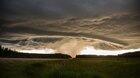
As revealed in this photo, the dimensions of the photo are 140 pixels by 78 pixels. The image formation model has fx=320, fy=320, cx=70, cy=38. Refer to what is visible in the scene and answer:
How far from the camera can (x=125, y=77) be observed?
18.0m

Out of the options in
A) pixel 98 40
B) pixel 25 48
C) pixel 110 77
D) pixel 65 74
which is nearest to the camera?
pixel 65 74

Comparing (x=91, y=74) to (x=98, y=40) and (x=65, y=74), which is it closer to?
(x=65, y=74)

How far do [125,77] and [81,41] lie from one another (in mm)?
7268

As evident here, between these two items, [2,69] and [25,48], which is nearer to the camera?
[2,69]

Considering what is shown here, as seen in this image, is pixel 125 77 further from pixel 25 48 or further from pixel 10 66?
pixel 25 48

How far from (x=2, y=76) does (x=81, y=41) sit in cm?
986

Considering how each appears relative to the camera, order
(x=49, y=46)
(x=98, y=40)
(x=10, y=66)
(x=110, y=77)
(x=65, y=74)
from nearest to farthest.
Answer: (x=65, y=74), (x=110, y=77), (x=10, y=66), (x=98, y=40), (x=49, y=46)

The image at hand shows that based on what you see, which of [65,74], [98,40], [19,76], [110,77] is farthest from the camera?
[98,40]

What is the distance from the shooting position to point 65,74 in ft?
49.4

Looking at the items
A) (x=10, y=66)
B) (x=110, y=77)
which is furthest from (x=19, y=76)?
(x=110, y=77)

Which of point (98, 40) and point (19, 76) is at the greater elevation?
point (98, 40)

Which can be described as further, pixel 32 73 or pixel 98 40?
pixel 98 40

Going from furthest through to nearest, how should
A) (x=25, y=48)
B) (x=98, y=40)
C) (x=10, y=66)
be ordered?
(x=25, y=48)
(x=98, y=40)
(x=10, y=66)

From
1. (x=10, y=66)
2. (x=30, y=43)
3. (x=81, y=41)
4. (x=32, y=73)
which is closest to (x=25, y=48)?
(x=30, y=43)
